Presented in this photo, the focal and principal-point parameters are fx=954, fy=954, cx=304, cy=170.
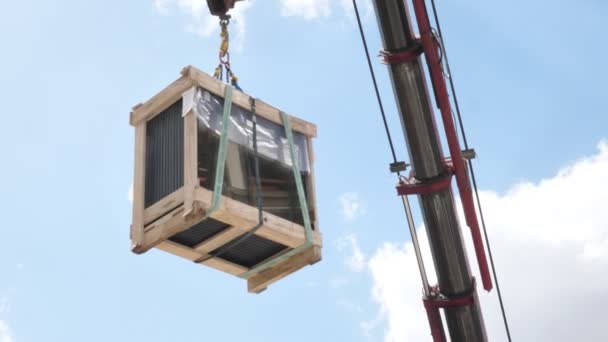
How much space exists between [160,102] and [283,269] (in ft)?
6.27

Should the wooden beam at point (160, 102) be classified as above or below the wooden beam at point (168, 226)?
above

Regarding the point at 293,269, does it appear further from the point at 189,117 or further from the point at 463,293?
the point at 463,293

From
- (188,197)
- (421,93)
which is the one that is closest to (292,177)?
(188,197)

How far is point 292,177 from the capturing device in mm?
8734

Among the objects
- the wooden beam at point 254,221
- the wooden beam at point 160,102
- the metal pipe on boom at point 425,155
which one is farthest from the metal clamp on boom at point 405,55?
the wooden beam at point 160,102

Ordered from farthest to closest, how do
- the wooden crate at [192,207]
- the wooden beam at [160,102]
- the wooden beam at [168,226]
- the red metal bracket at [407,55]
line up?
the red metal bracket at [407,55], the wooden beam at [160,102], the wooden crate at [192,207], the wooden beam at [168,226]

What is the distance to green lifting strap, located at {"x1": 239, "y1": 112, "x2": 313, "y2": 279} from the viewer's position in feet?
27.6

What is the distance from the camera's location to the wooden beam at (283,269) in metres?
8.51

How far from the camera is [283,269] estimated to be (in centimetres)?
888

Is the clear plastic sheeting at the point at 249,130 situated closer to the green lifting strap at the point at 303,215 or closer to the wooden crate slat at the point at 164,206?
the green lifting strap at the point at 303,215

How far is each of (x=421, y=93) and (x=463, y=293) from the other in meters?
2.62

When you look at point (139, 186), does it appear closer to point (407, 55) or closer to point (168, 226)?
point (168, 226)

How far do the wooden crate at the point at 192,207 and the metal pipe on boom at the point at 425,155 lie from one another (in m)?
2.19

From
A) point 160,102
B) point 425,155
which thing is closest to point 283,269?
point 160,102
